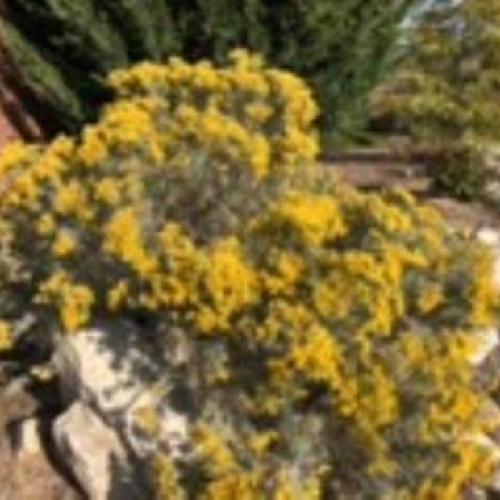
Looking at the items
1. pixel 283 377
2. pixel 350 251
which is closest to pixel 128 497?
pixel 283 377

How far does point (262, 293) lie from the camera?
20.0ft

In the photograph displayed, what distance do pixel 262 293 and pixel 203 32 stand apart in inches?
142

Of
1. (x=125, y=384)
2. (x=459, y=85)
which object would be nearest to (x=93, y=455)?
(x=125, y=384)

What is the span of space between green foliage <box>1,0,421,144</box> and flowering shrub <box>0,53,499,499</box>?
2.57m

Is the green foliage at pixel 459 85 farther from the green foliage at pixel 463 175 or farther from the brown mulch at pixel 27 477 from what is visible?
the brown mulch at pixel 27 477

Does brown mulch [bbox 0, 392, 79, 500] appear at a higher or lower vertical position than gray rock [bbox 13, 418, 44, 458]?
lower

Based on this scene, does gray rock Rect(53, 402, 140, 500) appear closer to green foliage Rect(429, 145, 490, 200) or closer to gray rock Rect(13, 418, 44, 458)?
gray rock Rect(13, 418, 44, 458)

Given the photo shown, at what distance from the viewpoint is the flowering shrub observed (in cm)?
592

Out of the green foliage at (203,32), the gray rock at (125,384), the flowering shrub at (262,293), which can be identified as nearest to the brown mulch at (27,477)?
the gray rock at (125,384)

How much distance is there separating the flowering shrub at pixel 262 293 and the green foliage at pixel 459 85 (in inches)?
114

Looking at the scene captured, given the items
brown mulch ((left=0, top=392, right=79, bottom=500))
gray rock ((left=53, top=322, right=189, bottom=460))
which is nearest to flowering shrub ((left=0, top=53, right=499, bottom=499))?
gray rock ((left=53, top=322, right=189, bottom=460))

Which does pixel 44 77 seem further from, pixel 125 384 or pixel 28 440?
pixel 125 384

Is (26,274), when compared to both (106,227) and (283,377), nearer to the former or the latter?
(106,227)

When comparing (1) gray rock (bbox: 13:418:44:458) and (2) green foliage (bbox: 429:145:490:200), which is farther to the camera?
(2) green foliage (bbox: 429:145:490:200)
